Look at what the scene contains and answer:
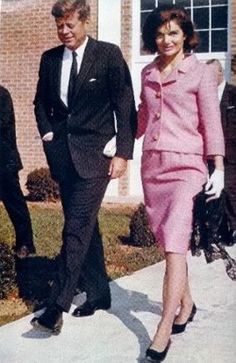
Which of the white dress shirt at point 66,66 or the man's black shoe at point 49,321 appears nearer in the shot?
the man's black shoe at point 49,321

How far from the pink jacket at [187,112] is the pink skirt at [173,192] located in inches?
2.2

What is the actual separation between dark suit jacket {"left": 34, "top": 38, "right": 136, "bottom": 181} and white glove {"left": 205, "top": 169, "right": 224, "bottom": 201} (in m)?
0.60

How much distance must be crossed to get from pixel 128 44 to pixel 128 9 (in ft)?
1.74

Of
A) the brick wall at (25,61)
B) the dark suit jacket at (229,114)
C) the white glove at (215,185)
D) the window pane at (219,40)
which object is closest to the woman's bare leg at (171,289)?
the white glove at (215,185)

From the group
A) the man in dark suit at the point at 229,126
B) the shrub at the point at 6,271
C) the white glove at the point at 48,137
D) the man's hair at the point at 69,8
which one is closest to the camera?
the man's hair at the point at 69,8

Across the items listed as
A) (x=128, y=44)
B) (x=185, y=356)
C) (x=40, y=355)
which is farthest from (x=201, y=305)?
(x=128, y=44)

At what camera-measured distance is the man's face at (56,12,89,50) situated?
368cm

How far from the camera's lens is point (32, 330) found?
3.87m

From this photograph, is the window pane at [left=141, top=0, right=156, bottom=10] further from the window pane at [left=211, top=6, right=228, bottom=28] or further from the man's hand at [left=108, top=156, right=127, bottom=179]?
the man's hand at [left=108, top=156, right=127, bottom=179]

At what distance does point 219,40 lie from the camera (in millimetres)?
9992

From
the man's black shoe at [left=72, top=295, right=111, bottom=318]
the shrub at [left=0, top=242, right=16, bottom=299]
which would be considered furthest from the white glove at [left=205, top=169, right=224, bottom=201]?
the shrub at [left=0, top=242, right=16, bottom=299]

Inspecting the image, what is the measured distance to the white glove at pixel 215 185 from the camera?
3.34m

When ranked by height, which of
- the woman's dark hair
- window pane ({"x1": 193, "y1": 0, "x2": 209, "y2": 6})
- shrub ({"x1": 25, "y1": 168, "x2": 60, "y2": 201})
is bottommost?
shrub ({"x1": 25, "y1": 168, "x2": 60, "y2": 201})

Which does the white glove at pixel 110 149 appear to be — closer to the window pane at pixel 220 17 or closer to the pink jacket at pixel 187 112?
the pink jacket at pixel 187 112
